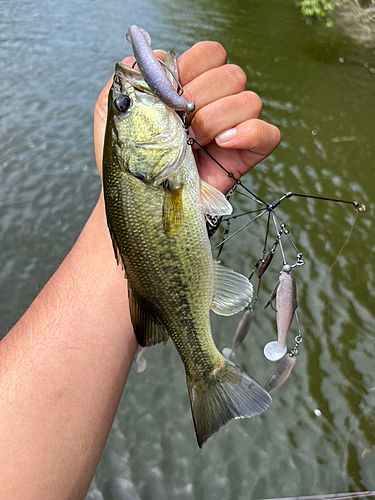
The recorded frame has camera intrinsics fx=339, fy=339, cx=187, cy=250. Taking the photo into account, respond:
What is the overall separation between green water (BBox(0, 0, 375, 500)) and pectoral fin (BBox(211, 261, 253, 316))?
2472 mm

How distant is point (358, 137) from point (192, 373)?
6672 mm

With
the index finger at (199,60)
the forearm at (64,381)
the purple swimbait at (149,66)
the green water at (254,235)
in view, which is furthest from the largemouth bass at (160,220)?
the green water at (254,235)

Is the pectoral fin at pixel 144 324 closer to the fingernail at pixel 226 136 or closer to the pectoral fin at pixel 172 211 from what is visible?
the pectoral fin at pixel 172 211

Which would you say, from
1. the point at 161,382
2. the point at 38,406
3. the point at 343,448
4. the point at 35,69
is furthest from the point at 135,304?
the point at 35,69

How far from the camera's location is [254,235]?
16.3 feet

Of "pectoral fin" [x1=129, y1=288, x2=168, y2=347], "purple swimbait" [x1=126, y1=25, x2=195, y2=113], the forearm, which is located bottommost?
the forearm

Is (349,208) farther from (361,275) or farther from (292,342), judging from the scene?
(292,342)

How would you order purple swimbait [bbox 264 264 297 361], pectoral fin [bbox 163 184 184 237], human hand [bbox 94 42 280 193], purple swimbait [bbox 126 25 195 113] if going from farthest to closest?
purple swimbait [bbox 264 264 297 361] → human hand [bbox 94 42 280 193] → pectoral fin [bbox 163 184 184 237] → purple swimbait [bbox 126 25 195 113]

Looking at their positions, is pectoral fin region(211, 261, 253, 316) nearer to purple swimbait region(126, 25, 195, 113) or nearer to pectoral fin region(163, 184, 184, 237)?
pectoral fin region(163, 184, 184, 237)

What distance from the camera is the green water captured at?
3.24 metres

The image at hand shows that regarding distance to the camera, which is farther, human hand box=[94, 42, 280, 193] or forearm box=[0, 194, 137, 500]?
human hand box=[94, 42, 280, 193]

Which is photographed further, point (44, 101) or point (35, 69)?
point (35, 69)

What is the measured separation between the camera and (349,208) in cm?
532

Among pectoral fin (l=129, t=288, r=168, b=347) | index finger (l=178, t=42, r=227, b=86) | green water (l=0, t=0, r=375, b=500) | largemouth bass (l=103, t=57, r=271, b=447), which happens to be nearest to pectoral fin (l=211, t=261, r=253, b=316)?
largemouth bass (l=103, t=57, r=271, b=447)
